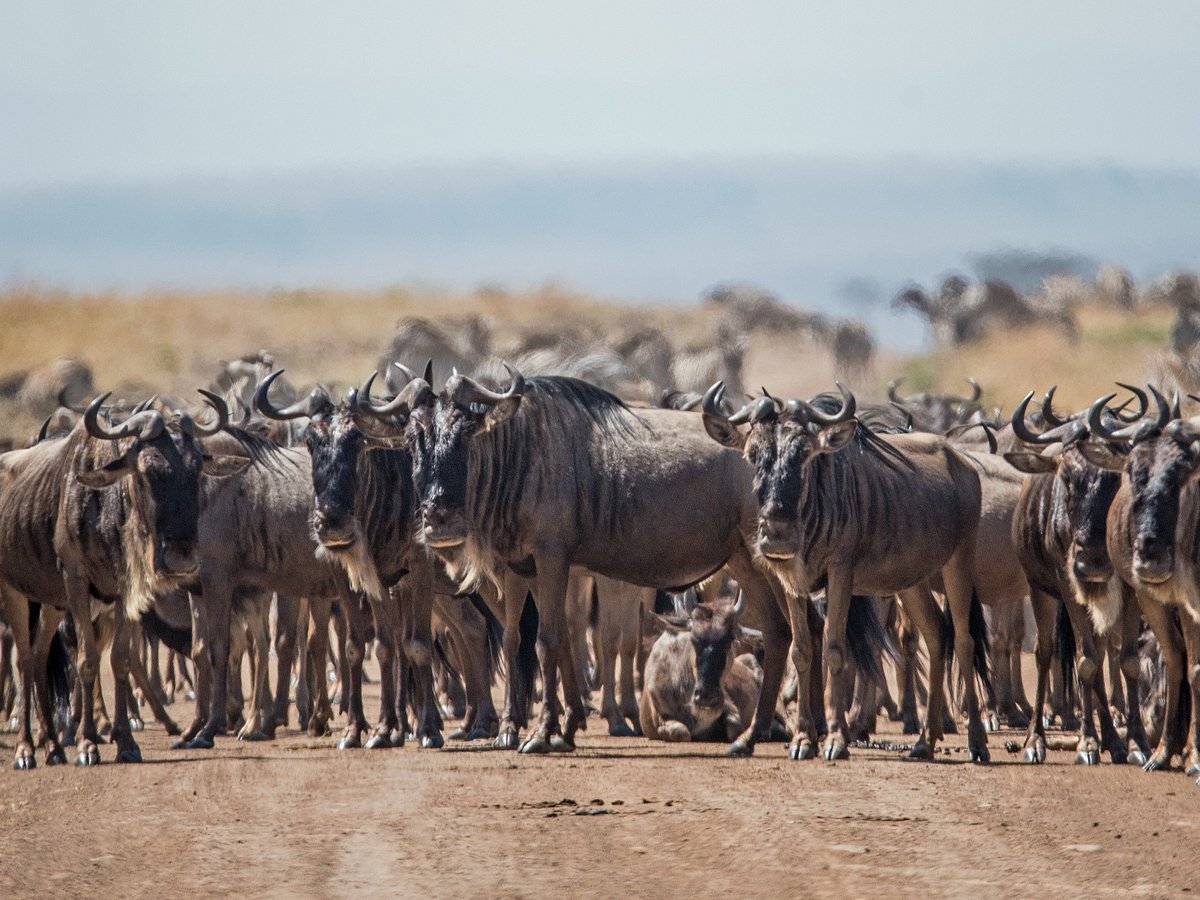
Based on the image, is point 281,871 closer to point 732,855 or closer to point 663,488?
point 732,855

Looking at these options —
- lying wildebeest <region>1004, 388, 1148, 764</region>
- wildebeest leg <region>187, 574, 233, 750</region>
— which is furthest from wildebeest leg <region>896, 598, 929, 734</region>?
wildebeest leg <region>187, 574, 233, 750</region>

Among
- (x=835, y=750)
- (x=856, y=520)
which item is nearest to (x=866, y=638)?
(x=856, y=520)

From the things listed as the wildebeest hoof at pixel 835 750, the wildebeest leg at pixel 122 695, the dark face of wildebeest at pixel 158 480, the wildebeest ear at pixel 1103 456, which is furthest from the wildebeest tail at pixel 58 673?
the wildebeest ear at pixel 1103 456

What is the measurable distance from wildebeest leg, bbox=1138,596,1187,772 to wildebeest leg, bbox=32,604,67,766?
6.48 metres

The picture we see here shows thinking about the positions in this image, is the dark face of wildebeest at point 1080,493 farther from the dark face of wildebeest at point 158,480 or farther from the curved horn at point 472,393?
the dark face of wildebeest at point 158,480

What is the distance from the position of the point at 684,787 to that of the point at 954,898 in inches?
124

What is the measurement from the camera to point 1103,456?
421 inches

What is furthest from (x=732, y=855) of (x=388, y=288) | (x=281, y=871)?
(x=388, y=288)

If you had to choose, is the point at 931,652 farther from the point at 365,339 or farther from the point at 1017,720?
the point at 365,339

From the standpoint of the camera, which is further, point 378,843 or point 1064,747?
point 1064,747

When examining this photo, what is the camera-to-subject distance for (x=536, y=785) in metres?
9.88

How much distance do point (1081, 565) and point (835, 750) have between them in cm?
176

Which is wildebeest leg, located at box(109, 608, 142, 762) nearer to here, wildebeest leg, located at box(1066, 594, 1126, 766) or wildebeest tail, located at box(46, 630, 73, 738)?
wildebeest tail, located at box(46, 630, 73, 738)

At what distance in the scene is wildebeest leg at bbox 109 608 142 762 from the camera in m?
11.7
